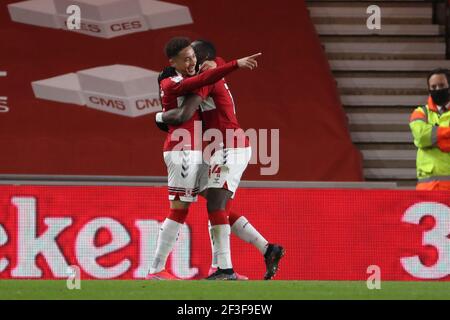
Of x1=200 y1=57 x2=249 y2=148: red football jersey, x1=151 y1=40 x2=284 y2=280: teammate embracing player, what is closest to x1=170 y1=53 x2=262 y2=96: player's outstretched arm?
x1=151 y1=40 x2=284 y2=280: teammate embracing player

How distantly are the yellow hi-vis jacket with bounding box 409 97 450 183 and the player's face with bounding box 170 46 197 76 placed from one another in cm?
238

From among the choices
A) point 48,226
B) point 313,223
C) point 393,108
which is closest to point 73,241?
point 48,226

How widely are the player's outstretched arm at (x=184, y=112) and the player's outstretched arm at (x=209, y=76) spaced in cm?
7

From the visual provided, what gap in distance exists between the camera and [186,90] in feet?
29.1

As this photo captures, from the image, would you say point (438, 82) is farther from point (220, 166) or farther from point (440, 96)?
point (220, 166)

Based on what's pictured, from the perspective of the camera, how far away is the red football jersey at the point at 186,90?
8.69 meters

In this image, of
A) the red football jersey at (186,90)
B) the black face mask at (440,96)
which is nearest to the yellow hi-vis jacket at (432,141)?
the black face mask at (440,96)

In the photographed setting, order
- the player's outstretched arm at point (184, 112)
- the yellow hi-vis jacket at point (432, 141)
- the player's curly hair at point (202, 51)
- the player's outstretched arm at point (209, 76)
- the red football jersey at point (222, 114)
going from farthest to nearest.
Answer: the yellow hi-vis jacket at point (432, 141), the player's curly hair at point (202, 51), the red football jersey at point (222, 114), the player's outstretched arm at point (184, 112), the player's outstretched arm at point (209, 76)

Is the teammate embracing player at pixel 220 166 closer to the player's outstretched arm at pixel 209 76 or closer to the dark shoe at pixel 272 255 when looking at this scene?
the dark shoe at pixel 272 255

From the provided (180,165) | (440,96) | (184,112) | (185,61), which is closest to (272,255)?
(180,165)

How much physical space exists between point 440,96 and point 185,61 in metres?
2.57

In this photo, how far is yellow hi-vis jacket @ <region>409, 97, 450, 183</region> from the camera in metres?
10.7

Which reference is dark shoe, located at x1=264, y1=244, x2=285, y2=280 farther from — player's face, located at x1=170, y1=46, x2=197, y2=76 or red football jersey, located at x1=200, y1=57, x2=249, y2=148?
player's face, located at x1=170, y1=46, x2=197, y2=76

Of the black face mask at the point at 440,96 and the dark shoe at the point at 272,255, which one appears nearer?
the dark shoe at the point at 272,255
